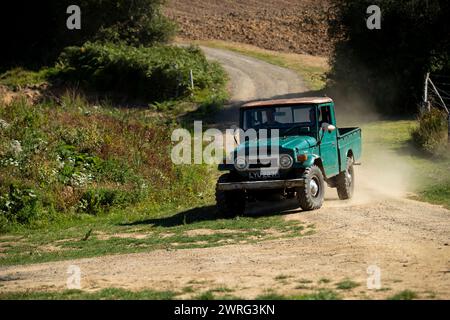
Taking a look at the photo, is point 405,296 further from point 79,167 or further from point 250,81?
point 250,81

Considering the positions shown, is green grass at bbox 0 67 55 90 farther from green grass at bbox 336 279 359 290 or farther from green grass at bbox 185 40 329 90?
green grass at bbox 336 279 359 290

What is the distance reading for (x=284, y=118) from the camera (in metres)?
17.3

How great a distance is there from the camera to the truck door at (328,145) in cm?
1736

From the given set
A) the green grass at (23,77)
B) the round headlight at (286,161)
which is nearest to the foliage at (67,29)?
the green grass at (23,77)

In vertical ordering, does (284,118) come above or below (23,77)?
above

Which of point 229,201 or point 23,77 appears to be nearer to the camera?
point 229,201

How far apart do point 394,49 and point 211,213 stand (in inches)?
740

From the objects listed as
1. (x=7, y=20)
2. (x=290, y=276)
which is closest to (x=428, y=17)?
(x=290, y=276)

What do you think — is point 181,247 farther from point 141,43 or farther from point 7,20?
point 7,20

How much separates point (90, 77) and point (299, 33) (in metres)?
19.3

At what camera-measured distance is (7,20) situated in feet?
167

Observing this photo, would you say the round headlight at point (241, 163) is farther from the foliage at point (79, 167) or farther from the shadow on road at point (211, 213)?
the foliage at point (79, 167)

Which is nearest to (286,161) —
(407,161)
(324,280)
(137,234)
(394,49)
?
(137,234)

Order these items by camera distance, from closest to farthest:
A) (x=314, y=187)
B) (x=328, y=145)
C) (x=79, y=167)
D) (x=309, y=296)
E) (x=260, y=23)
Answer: (x=309, y=296) → (x=314, y=187) → (x=328, y=145) → (x=79, y=167) → (x=260, y=23)
